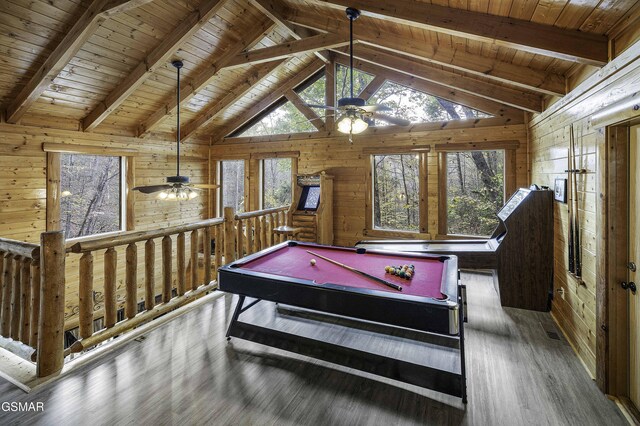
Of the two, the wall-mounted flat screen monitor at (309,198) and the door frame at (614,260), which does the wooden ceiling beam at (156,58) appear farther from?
the door frame at (614,260)

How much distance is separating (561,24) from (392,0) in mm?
1447

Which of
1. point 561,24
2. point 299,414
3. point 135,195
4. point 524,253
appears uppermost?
point 561,24

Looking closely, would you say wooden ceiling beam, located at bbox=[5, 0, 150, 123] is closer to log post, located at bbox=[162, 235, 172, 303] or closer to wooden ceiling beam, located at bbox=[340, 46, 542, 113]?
log post, located at bbox=[162, 235, 172, 303]

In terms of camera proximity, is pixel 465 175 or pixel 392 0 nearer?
pixel 392 0

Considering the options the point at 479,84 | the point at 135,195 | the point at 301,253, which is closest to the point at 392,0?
the point at 479,84

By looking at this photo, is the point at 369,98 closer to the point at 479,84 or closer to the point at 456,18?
the point at 479,84

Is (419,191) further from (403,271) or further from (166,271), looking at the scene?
(166,271)

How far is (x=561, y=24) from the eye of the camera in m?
2.41

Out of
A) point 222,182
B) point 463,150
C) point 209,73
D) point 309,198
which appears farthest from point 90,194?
point 463,150

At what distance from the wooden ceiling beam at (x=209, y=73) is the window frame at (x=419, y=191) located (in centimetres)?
271

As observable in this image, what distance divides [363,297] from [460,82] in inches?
153

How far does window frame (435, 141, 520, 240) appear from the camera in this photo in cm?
502

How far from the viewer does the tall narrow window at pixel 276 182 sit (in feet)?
23.3

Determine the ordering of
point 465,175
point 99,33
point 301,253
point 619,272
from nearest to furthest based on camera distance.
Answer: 1. point 619,272
2. point 301,253
3. point 99,33
4. point 465,175
